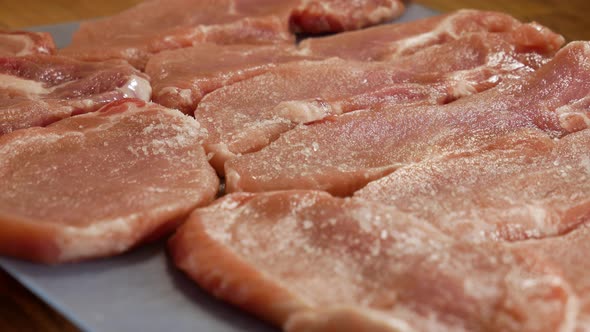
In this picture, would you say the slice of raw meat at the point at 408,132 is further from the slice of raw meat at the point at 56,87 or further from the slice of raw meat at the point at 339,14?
the slice of raw meat at the point at 339,14

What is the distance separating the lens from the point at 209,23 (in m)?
3.05

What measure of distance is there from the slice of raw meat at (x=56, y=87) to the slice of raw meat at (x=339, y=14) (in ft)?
2.90

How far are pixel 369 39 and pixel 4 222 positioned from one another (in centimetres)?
165

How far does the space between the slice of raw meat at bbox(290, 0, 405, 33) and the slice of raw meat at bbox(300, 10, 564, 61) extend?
0.23m

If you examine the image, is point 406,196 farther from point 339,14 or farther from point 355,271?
point 339,14

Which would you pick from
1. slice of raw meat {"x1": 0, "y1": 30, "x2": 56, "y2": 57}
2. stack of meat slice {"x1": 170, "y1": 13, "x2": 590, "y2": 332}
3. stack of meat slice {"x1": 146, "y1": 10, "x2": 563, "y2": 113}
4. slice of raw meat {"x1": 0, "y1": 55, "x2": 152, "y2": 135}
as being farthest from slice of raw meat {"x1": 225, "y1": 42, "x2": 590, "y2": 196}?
slice of raw meat {"x1": 0, "y1": 30, "x2": 56, "y2": 57}

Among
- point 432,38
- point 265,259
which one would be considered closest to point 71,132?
point 265,259

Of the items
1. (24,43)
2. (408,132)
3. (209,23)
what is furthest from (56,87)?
(408,132)

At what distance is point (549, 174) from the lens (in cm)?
195

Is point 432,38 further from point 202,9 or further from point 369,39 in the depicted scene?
point 202,9

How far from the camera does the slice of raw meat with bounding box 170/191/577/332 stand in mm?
1434

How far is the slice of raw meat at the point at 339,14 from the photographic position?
320 cm

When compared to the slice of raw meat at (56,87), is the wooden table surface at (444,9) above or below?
below

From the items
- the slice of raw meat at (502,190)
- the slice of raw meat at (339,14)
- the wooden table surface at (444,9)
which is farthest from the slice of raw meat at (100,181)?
the wooden table surface at (444,9)
